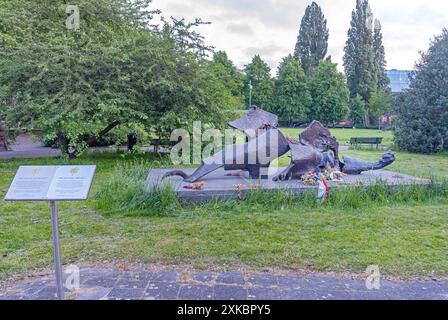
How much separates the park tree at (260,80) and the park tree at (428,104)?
26.3 m

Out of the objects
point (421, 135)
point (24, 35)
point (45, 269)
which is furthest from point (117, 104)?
point (421, 135)

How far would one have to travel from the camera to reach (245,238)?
4.36 metres

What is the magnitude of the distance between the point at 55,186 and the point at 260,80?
41.9 metres

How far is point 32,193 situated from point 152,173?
17.0 ft

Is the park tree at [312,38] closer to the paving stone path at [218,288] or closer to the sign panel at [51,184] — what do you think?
the paving stone path at [218,288]

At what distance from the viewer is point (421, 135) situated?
15828mm

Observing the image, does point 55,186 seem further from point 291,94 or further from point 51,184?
point 291,94

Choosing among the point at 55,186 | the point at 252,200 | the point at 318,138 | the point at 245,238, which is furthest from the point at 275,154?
the point at 55,186

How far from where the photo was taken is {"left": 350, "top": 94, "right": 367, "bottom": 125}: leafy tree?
1745 inches

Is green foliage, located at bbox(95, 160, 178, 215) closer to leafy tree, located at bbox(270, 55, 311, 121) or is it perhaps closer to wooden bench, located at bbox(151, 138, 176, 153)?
wooden bench, located at bbox(151, 138, 176, 153)

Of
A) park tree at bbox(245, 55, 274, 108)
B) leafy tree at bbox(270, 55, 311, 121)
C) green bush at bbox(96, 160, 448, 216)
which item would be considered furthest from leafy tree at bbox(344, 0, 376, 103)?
green bush at bbox(96, 160, 448, 216)

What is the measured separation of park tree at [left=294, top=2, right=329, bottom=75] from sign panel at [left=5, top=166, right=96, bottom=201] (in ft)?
150

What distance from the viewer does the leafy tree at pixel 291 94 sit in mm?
42156
